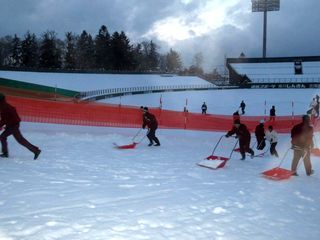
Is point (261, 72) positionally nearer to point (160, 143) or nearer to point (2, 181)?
point (160, 143)

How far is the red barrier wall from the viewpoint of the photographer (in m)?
14.9

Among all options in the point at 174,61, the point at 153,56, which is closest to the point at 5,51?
the point at 153,56

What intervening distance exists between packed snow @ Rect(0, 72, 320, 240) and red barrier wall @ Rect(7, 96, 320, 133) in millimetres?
2773

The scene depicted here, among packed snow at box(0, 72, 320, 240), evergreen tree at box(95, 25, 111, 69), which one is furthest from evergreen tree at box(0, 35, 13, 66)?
packed snow at box(0, 72, 320, 240)

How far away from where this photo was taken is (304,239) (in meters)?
5.29

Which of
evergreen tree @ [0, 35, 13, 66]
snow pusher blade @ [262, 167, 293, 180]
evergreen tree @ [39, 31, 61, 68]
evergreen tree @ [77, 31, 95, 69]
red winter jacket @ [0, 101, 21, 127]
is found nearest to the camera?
snow pusher blade @ [262, 167, 293, 180]

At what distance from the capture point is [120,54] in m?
75.1

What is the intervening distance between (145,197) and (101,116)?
9.36 m

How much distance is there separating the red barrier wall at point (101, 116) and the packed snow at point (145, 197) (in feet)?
9.10

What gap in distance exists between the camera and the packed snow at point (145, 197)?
533cm

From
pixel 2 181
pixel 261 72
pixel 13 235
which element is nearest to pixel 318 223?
pixel 13 235

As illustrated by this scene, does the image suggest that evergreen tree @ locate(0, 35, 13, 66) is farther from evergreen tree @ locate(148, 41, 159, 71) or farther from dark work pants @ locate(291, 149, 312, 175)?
dark work pants @ locate(291, 149, 312, 175)

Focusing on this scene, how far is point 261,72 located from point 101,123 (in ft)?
157

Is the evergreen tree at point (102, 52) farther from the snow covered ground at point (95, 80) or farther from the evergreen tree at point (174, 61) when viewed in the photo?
the evergreen tree at point (174, 61)
